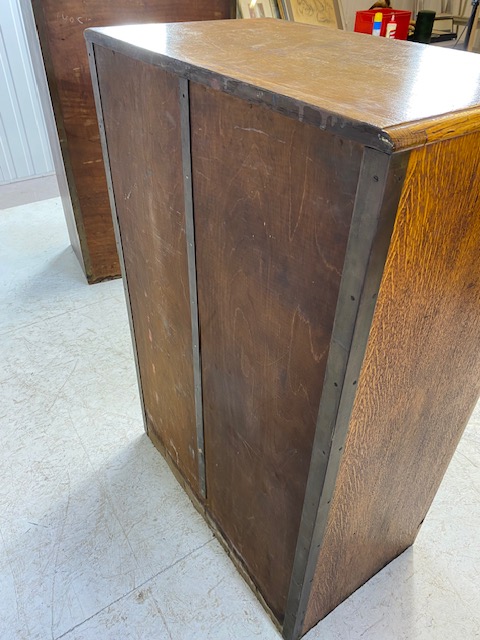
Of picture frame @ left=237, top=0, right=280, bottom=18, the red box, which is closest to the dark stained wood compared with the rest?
picture frame @ left=237, top=0, right=280, bottom=18

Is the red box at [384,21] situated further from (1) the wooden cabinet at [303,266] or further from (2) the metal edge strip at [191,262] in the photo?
(2) the metal edge strip at [191,262]

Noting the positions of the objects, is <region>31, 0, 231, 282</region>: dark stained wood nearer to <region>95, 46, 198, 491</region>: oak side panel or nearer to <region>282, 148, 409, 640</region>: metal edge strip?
<region>95, 46, 198, 491</region>: oak side panel

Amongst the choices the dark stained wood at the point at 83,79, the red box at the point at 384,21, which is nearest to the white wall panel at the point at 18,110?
the dark stained wood at the point at 83,79

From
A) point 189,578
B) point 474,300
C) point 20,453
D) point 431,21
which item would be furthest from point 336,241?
point 431,21

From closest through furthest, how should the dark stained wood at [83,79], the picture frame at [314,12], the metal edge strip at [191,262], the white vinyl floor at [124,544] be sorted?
the metal edge strip at [191,262], the white vinyl floor at [124,544], the dark stained wood at [83,79], the picture frame at [314,12]

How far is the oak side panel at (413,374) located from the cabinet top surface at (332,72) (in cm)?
6

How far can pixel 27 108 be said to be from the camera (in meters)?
3.60

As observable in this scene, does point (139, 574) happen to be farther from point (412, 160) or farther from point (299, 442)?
point (412, 160)

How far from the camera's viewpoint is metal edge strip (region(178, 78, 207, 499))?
92 cm

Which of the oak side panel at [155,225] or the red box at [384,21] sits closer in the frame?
the oak side panel at [155,225]

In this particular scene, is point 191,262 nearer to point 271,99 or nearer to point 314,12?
point 271,99

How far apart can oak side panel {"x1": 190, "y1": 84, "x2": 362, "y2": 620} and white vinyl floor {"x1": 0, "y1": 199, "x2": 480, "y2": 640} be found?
0.27 m

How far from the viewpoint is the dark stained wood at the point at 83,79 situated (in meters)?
2.18

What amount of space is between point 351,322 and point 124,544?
1257mm
